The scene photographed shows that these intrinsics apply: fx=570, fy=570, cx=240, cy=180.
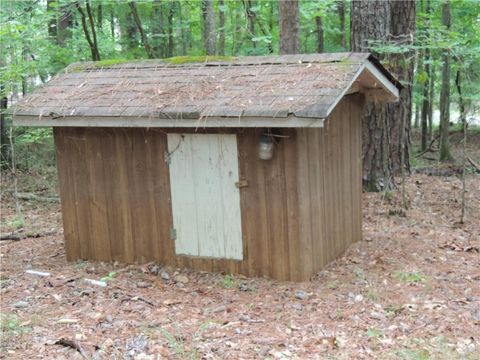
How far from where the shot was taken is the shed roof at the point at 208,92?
5.89m

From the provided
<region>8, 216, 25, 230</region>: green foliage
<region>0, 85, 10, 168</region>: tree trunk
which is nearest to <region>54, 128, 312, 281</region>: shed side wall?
<region>8, 216, 25, 230</region>: green foliage

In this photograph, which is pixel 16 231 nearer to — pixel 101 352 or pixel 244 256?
pixel 244 256

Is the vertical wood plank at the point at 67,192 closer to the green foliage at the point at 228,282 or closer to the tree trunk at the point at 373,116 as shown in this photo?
the green foliage at the point at 228,282

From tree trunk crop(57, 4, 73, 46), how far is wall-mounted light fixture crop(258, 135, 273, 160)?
9521 millimetres

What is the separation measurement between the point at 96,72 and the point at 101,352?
175 inches

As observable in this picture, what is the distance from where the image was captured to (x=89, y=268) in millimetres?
7426

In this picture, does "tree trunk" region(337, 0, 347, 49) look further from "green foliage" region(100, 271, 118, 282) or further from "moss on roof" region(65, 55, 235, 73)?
"green foliage" region(100, 271, 118, 282)

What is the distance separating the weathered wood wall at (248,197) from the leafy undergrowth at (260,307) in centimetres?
23

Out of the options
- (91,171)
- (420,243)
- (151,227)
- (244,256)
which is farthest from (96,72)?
(420,243)

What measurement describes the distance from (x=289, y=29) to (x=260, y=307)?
593cm

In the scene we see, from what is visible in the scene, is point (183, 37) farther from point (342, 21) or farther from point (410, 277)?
point (410, 277)

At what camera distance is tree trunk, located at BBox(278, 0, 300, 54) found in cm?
1009

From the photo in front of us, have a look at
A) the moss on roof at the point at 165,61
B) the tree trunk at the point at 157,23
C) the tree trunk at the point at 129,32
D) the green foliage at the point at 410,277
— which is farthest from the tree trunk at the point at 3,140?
the green foliage at the point at 410,277

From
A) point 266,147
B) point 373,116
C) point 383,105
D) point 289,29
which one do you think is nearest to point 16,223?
point 289,29
